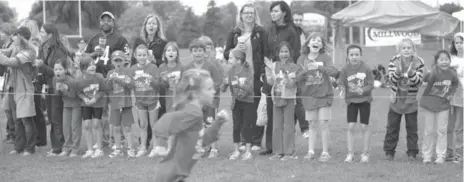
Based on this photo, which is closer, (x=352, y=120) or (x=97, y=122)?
(x=352, y=120)

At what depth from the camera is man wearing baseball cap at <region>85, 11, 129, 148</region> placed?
963 cm

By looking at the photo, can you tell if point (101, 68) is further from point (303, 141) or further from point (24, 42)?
point (303, 141)

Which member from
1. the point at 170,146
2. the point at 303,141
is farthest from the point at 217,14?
the point at 170,146

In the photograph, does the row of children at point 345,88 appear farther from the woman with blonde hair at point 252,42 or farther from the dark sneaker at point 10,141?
the dark sneaker at point 10,141

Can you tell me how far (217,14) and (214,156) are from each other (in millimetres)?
38319

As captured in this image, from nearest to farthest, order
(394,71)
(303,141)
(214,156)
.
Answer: (394,71) < (214,156) < (303,141)

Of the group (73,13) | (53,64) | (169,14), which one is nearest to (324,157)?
(53,64)

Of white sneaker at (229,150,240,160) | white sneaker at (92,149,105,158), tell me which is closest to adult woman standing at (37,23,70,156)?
white sneaker at (92,149,105,158)

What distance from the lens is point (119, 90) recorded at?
9.03 m

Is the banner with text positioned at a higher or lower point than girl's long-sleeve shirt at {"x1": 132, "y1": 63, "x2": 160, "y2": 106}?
higher

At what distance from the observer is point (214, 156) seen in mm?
8828

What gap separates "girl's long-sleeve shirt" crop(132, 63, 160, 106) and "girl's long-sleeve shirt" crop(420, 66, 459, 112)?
355 centimetres

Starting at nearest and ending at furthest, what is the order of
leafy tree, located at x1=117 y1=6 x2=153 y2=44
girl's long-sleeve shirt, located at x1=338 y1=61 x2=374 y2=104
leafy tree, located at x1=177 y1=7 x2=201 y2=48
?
girl's long-sleeve shirt, located at x1=338 y1=61 x2=374 y2=104 → leafy tree, located at x1=117 y1=6 x2=153 y2=44 → leafy tree, located at x1=177 y1=7 x2=201 y2=48

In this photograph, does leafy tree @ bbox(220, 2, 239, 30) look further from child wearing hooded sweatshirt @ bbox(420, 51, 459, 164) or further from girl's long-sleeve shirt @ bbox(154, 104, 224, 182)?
girl's long-sleeve shirt @ bbox(154, 104, 224, 182)
